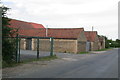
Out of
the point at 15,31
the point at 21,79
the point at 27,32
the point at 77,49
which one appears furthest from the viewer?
the point at 27,32

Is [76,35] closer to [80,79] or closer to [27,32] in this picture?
[27,32]

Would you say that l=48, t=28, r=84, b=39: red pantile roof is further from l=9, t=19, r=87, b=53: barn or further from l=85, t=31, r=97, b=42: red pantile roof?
l=85, t=31, r=97, b=42: red pantile roof

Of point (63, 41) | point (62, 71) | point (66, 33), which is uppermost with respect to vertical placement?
point (66, 33)

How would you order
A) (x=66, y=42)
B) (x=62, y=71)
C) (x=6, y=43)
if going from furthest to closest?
(x=66, y=42), (x=6, y=43), (x=62, y=71)

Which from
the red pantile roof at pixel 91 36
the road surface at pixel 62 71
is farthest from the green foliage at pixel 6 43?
the red pantile roof at pixel 91 36

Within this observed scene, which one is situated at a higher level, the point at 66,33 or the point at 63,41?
the point at 66,33

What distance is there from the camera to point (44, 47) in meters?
36.8

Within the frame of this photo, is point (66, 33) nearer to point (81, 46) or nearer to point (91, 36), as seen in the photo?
point (81, 46)

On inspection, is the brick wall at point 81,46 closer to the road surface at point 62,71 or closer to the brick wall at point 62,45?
the brick wall at point 62,45

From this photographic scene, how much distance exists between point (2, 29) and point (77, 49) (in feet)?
75.7

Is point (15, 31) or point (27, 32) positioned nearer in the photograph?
point (15, 31)

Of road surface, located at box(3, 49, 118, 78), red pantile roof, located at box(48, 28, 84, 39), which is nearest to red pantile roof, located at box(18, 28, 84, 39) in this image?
red pantile roof, located at box(48, 28, 84, 39)

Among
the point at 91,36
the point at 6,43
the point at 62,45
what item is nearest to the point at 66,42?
the point at 62,45

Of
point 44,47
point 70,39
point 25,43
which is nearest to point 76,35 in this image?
point 70,39
